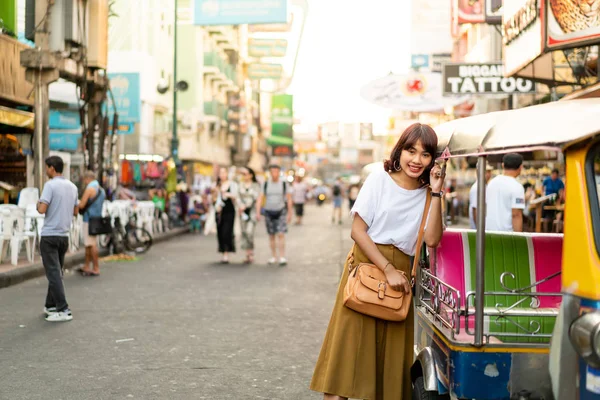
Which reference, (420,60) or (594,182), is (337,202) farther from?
(594,182)

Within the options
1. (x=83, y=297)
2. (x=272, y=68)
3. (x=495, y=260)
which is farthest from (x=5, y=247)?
(x=272, y=68)

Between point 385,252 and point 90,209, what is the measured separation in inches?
387

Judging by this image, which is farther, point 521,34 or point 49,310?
point 521,34

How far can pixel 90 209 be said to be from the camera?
533 inches

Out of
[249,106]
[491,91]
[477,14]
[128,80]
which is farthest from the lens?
[249,106]

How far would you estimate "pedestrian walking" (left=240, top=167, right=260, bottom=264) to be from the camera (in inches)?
630

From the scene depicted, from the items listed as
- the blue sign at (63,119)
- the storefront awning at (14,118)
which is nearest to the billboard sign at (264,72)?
the blue sign at (63,119)

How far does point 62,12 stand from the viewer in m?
18.1

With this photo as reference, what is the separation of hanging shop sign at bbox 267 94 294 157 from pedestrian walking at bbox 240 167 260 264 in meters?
61.7

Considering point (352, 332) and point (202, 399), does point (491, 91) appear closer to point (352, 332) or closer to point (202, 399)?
point (202, 399)

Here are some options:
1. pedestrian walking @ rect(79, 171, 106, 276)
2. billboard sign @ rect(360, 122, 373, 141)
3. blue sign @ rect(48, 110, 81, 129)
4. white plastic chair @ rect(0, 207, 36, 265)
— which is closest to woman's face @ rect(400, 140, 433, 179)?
pedestrian walking @ rect(79, 171, 106, 276)

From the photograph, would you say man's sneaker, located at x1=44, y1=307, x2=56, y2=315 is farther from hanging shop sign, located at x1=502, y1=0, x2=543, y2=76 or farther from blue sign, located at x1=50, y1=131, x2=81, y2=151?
blue sign, located at x1=50, y1=131, x2=81, y2=151

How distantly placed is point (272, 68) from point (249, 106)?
34.8 m

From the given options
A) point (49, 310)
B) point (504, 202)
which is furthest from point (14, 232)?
point (504, 202)
